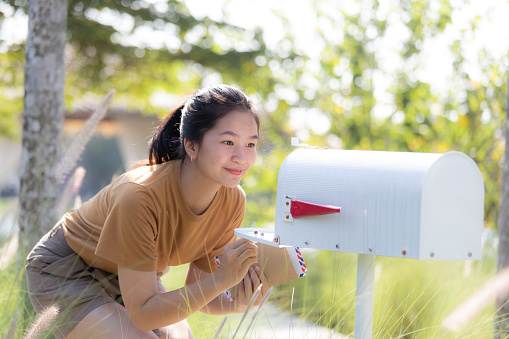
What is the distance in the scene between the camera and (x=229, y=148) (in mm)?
2262

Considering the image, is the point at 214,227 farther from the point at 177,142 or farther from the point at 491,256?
the point at 491,256

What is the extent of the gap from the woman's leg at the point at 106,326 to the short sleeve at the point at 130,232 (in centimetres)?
32

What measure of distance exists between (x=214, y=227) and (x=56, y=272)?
2.35 feet

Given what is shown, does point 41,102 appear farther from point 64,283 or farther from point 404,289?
point 404,289

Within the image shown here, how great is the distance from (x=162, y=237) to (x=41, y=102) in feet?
6.14

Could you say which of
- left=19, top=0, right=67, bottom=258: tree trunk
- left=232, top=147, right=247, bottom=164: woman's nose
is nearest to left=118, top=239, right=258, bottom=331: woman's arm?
left=232, top=147, right=247, bottom=164: woman's nose

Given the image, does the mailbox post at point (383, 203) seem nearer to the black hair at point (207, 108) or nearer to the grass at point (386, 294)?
the black hair at point (207, 108)

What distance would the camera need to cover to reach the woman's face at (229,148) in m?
2.26

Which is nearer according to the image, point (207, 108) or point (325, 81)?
point (207, 108)

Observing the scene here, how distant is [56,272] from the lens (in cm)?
254

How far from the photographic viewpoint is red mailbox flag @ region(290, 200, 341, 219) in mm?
1883

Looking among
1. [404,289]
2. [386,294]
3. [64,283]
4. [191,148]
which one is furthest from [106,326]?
[404,289]

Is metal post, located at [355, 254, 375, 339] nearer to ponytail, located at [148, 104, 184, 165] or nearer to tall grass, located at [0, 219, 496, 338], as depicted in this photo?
tall grass, located at [0, 219, 496, 338]

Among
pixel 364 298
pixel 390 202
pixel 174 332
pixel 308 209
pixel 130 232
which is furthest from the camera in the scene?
pixel 174 332
